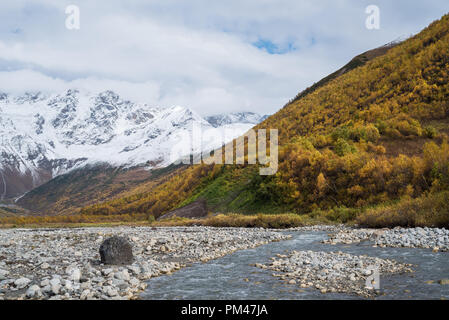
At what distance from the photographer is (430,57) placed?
268ft

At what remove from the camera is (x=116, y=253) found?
1628 centimetres

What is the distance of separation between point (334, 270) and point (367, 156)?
38362 millimetres

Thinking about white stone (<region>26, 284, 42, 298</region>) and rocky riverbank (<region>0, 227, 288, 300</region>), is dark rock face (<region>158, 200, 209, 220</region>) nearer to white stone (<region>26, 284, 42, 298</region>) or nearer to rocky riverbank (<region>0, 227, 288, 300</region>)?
rocky riverbank (<region>0, 227, 288, 300</region>)

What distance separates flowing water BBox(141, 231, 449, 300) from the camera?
→ 1099 centimetres

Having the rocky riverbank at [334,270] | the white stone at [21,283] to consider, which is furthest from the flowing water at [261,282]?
the white stone at [21,283]

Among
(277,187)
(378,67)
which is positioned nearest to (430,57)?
(378,67)

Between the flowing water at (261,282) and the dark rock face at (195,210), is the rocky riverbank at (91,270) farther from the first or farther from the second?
the dark rock face at (195,210)

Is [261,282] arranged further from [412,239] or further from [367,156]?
[367,156]

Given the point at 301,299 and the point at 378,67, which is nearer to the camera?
the point at 301,299

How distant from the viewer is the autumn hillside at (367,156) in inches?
1474

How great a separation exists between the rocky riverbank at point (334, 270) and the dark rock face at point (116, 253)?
21.1 feet

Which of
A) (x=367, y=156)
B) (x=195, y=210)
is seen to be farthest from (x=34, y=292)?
(x=195, y=210)
